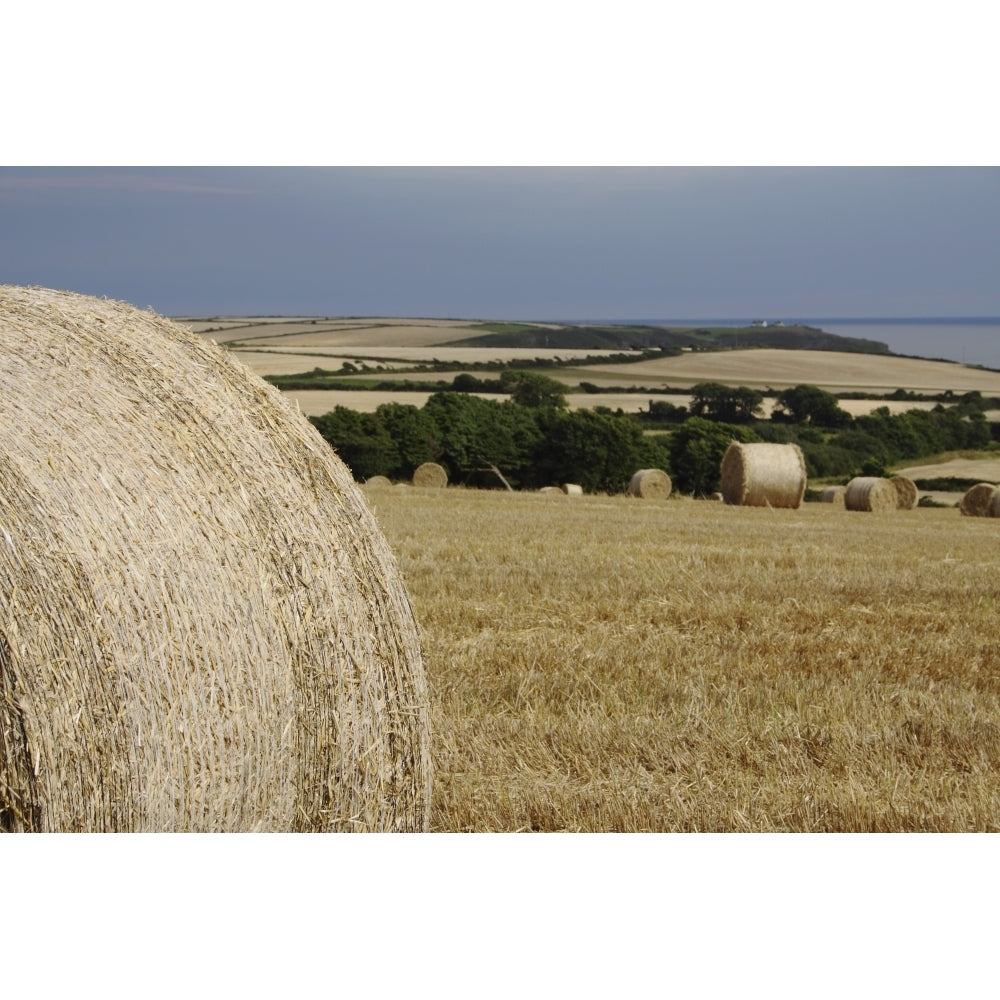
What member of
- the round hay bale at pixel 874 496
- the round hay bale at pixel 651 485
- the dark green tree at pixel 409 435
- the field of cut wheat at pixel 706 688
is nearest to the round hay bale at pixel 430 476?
the dark green tree at pixel 409 435

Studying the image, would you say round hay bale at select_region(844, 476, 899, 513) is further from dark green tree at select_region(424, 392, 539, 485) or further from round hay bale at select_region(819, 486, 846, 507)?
dark green tree at select_region(424, 392, 539, 485)

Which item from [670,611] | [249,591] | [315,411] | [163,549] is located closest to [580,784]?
[249,591]

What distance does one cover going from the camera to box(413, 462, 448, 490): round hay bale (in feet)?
84.3

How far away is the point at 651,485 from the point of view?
2425 centimetres

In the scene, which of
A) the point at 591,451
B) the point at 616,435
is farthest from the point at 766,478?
the point at 616,435

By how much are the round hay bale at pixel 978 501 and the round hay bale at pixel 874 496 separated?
1270 mm

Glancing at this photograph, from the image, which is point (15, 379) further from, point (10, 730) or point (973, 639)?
point (973, 639)

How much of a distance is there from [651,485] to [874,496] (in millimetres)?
4362

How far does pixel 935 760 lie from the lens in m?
4.91

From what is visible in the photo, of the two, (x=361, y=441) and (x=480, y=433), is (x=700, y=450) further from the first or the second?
(x=361, y=441)

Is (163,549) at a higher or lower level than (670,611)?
higher

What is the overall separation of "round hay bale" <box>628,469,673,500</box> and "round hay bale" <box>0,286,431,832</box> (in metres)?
20.1

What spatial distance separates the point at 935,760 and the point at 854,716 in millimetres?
612

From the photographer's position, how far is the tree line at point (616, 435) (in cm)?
2820
